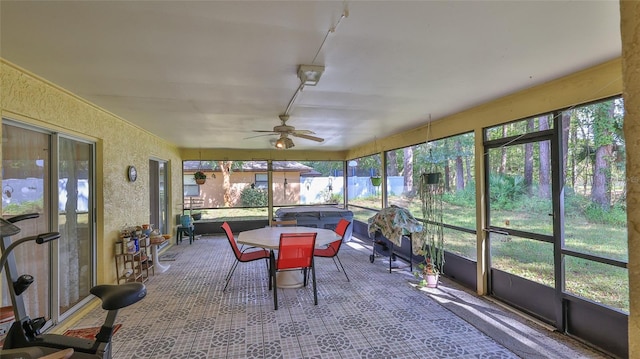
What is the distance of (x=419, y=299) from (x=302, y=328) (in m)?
1.48

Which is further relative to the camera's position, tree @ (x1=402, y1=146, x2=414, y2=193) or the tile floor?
tree @ (x1=402, y1=146, x2=414, y2=193)

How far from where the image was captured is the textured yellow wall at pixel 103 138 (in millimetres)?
2229

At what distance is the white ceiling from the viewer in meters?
1.46

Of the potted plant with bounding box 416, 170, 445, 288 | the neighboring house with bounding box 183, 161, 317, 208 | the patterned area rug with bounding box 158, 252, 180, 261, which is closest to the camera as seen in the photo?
the potted plant with bounding box 416, 170, 445, 288

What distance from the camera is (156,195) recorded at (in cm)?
581

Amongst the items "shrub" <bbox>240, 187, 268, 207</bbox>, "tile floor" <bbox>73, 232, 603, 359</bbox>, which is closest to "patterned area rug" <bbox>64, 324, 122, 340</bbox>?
"tile floor" <bbox>73, 232, 603, 359</bbox>

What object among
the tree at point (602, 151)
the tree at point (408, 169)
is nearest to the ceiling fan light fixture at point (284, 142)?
the tree at point (408, 169)

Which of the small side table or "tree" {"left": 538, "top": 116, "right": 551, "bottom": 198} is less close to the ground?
"tree" {"left": 538, "top": 116, "right": 551, "bottom": 198}

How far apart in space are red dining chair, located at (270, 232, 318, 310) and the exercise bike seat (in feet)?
5.39

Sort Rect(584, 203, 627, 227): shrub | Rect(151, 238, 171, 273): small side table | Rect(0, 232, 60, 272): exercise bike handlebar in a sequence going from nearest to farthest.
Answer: Rect(0, 232, 60, 272): exercise bike handlebar → Rect(584, 203, 627, 227): shrub → Rect(151, 238, 171, 273): small side table

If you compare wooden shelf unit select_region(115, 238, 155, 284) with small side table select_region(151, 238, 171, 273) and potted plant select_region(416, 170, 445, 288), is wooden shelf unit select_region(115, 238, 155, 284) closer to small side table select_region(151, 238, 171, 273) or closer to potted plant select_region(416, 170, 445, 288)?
small side table select_region(151, 238, 171, 273)

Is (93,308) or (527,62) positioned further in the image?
A: (93,308)

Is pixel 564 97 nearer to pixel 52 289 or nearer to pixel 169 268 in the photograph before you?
pixel 52 289

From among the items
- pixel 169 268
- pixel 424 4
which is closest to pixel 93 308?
pixel 169 268
